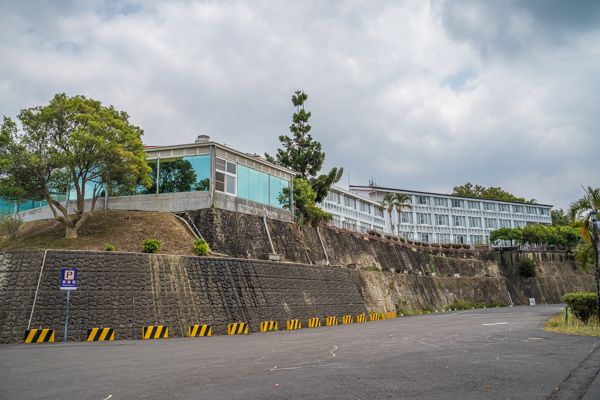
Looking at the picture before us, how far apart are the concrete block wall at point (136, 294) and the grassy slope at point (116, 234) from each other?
3516 mm

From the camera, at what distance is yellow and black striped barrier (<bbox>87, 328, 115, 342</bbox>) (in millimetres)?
16625

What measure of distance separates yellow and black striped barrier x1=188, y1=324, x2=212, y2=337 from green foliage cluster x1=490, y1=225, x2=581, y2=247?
67.4 meters

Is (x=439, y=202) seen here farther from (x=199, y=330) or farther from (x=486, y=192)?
(x=199, y=330)

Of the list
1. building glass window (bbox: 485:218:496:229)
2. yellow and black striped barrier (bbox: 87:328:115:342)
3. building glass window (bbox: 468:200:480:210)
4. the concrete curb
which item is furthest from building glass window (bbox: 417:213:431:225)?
the concrete curb

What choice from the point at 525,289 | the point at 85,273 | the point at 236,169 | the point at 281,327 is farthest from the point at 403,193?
the point at 85,273

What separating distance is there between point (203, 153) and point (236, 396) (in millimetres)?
23685

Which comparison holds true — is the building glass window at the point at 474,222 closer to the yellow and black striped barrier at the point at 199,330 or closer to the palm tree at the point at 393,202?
the palm tree at the point at 393,202

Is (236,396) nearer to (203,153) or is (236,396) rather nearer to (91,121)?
(91,121)

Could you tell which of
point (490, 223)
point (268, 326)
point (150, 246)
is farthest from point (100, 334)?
point (490, 223)

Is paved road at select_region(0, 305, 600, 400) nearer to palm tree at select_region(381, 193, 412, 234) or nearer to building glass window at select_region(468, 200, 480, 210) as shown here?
palm tree at select_region(381, 193, 412, 234)

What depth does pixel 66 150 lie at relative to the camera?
24.3 m

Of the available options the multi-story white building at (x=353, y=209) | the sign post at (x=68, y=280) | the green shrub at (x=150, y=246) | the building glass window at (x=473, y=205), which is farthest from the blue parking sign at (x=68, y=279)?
the building glass window at (x=473, y=205)

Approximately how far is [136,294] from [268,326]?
6.93m

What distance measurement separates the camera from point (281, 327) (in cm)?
2366
